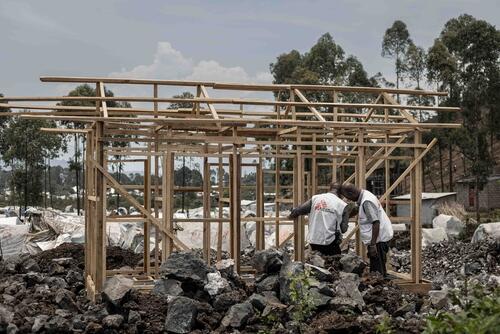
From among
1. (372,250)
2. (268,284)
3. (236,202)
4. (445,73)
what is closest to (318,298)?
(268,284)

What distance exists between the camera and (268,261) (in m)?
10.6

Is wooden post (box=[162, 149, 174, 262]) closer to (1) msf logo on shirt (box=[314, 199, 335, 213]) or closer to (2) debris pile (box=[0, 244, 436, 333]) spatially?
(2) debris pile (box=[0, 244, 436, 333])

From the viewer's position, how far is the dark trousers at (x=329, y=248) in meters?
12.3

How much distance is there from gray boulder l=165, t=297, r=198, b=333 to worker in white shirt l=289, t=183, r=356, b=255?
307 centimetres

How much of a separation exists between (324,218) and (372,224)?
30.4 inches

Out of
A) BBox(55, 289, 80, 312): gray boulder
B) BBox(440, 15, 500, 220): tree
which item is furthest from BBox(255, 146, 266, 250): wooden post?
BBox(440, 15, 500, 220): tree

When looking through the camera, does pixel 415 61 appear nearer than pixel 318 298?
No

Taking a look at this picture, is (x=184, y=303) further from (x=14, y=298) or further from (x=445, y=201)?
(x=445, y=201)

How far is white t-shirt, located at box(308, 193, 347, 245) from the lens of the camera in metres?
12.1

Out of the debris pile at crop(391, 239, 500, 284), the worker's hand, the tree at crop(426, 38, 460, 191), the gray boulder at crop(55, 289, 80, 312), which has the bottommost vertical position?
the debris pile at crop(391, 239, 500, 284)

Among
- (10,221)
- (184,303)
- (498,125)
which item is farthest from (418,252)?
(498,125)

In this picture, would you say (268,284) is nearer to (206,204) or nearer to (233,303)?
(233,303)

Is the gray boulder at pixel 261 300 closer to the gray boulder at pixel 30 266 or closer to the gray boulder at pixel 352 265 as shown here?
the gray boulder at pixel 352 265

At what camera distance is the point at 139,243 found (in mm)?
20750
